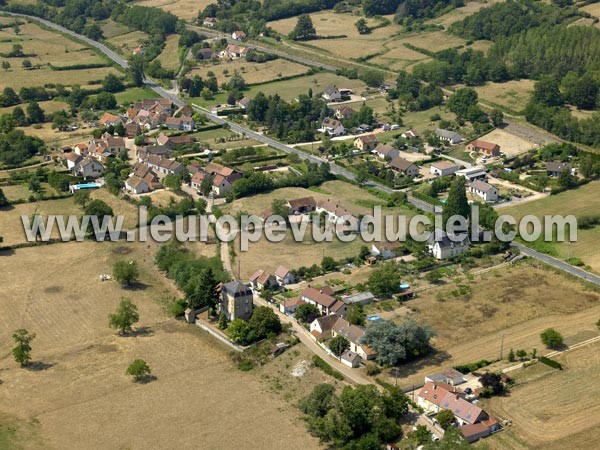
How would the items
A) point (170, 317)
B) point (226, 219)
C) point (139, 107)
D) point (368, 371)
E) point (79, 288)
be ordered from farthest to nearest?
point (139, 107)
point (226, 219)
point (79, 288)
point (170, 317)
point (368, 371)

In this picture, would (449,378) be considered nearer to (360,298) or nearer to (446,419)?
(446,419)

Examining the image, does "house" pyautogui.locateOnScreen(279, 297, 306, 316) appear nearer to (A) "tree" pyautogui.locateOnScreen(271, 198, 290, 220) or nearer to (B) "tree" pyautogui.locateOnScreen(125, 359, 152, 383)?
(B) "tree" pyautogui.locateOnScreen(125, 359, 152, 383)

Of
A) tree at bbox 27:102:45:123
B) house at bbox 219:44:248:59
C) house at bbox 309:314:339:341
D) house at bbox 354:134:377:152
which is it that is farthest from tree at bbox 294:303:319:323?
house at bbox 219:44:248:59

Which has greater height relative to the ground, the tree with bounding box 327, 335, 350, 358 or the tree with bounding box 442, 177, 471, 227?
the tree with bounding box 442, 177, 471, 227

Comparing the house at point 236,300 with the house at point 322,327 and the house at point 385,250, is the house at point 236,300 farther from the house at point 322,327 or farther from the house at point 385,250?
the house at point 385,250

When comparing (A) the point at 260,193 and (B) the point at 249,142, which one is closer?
(A) the point at 260,193

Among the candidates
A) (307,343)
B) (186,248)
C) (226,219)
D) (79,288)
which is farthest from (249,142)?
(307,343)

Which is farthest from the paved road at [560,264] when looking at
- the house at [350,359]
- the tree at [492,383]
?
the house at [350,359]

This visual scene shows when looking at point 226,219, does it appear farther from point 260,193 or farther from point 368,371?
point 368,371
